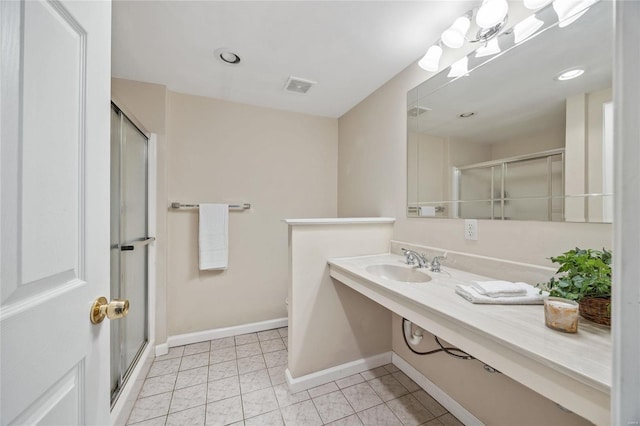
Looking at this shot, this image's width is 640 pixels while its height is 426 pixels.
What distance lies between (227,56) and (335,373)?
90.9 inches

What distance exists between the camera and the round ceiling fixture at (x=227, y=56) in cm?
160

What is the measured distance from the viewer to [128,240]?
1.55m

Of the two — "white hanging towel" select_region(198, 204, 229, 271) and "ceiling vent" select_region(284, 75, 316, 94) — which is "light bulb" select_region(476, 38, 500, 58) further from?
"white hanging towel" select_region(198, 204, 229, 271)

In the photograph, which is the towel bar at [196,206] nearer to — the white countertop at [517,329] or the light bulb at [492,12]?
the white countertop at [517,329]

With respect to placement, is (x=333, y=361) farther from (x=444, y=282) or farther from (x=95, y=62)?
(x=95, y=62)

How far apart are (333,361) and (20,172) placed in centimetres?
181

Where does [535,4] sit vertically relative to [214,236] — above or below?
above

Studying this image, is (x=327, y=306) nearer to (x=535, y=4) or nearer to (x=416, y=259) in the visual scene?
(x=416, y=259)

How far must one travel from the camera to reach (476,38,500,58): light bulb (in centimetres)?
121

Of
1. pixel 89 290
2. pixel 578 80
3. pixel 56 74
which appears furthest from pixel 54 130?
pixel 578 80

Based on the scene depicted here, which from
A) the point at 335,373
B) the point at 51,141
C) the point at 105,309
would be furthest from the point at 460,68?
the point at 335,373

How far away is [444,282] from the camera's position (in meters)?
1.17

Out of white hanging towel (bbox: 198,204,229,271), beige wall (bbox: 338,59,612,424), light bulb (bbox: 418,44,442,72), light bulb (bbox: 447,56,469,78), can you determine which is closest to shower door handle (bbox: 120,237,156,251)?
white hanging towel (bbox: 198,204,229,271)

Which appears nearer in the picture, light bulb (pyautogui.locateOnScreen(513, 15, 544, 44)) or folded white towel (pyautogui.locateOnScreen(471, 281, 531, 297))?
folded white towel (pyautogui.locateOnScreen(471, 281, 531, 297))
